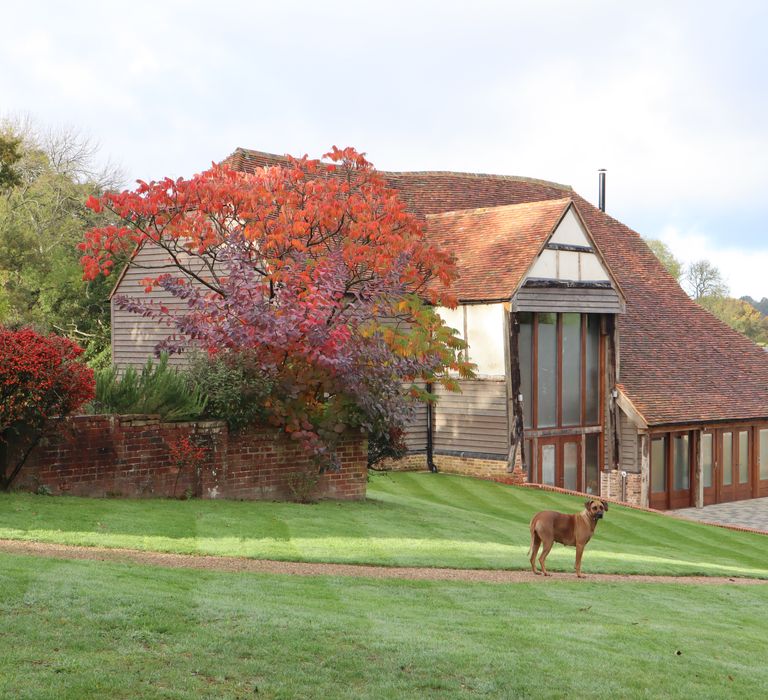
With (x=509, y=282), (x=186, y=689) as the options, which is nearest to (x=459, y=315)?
(x=509, y=282)

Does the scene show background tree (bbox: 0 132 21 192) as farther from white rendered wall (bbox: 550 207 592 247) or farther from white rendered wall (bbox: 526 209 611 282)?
white rendered wall (bbox: 550 207 592 247)

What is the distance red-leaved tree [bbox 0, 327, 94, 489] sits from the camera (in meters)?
14.6

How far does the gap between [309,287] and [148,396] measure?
3.48m

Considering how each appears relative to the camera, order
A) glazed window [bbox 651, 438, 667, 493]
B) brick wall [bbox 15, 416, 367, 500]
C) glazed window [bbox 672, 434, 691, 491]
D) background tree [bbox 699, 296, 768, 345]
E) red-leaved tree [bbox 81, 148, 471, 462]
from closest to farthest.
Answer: brick wall [bbox 15, 416, 367, 500], red-leaved tree [bbox 81, 148, 471, 462], glazed window [bbox 651, 438, 667, 493], glazed window [bbox 672, 434, 691, 491], background tree [bbox 699, 296, 768, 345]

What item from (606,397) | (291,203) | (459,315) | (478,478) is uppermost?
(291,203)

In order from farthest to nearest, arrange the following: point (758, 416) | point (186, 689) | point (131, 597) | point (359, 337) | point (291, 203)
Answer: point (758, 416), point (291, 203), point (359, 337), point (131, 597), point (186, 689)

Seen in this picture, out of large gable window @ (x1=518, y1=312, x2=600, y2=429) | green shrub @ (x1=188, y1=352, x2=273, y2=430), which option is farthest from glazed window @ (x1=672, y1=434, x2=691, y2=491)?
green shrub @ (x1=188, y1=352, x2=273, y2=430)

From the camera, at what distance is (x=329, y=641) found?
832 cm

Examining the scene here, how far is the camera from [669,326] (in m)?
36.3

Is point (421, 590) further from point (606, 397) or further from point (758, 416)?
point (758, 416)

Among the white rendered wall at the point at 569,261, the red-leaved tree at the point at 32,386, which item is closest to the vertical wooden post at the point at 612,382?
the white rendered wall at the point at 569,261

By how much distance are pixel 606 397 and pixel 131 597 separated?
24196 millimetres

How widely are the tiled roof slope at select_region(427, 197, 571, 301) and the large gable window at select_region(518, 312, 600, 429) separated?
56.0 inches

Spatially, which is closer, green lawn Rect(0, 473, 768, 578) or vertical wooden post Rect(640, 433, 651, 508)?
green lawn Rect(0, 473, 768, 578)
